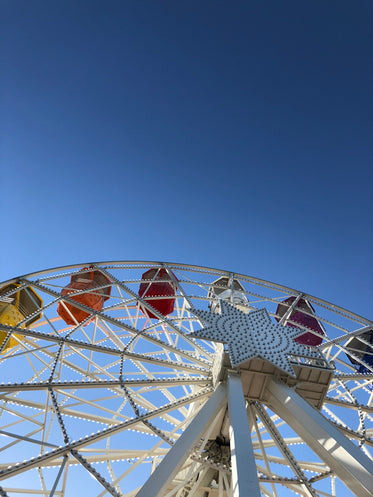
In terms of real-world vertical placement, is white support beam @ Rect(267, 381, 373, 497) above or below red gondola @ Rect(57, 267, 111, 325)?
below

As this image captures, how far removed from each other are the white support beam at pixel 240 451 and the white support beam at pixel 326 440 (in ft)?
4.15

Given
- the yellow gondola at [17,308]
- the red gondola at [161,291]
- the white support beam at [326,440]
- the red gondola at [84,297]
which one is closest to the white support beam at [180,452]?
the white support beam at [326,440]

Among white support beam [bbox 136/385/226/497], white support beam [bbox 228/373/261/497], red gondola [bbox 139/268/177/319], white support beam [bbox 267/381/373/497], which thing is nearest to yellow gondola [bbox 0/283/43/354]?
red gondola [bbox 139/268/177/319]

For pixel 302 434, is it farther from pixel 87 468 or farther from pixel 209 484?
pixel 87 468

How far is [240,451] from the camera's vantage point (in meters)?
7.07

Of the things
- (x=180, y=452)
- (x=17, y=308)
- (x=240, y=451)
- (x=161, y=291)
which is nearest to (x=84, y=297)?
(x=17, y=308)

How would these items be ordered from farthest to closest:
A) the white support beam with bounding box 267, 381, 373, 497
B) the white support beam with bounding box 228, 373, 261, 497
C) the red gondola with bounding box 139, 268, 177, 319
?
the red gondola with bounding box 139, 268, 177, 319, the white support beam with bounding box 267, 381, 373, 497, the white support beam with bounding box 228, 373, 261, 497

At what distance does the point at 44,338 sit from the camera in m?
10.3

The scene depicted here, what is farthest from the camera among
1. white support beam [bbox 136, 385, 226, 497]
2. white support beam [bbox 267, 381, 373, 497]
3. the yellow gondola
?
the yellow gondola

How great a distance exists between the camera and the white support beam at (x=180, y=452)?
6691mm

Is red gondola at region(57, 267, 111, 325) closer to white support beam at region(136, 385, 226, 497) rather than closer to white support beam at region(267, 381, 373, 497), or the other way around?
white support beam at region(136, 385, 226, 497)

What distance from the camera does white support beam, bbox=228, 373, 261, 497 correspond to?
600 centimetres

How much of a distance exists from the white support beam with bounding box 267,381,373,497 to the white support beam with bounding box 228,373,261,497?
1264 millimetres

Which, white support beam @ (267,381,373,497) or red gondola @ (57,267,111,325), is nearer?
white support beam @ (267,381,373,497)
